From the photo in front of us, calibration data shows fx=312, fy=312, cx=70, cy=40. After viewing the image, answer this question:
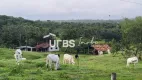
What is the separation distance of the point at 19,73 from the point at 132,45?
28481mm

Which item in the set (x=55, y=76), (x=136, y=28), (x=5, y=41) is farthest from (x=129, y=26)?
(x=5, y=41)

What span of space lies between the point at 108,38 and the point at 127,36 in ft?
166

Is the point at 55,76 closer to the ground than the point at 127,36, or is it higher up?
closer to the ground

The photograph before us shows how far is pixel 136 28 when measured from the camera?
45969 mm

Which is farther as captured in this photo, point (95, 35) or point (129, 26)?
point (95, 35)

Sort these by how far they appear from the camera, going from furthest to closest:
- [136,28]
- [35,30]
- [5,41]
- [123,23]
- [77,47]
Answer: [35,30], [5,41], [77,47], [123,23], [136,28]

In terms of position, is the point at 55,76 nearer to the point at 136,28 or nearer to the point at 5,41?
the point at 136,28

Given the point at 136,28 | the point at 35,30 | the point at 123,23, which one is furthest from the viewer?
the point at 35,30

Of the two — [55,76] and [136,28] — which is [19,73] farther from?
[136,28]

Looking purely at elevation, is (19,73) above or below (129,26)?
below

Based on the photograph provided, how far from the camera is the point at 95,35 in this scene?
320ft

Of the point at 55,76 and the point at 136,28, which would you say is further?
the point at 136,28

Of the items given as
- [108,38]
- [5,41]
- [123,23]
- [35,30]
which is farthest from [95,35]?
[123,23]

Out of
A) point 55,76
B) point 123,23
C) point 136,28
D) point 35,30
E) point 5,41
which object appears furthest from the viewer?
point 35,30
